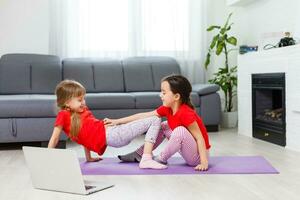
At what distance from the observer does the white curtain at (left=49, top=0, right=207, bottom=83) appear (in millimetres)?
5328

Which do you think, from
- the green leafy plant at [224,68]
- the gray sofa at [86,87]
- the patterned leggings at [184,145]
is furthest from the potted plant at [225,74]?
the patterned leggings at [184,145]

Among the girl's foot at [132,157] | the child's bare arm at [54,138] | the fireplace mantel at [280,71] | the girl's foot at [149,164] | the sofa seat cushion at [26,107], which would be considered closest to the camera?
the child's bare arm at [54,138]

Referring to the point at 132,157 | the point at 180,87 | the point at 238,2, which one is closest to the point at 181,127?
the point at 180,87

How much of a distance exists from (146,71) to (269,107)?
1.49 meters

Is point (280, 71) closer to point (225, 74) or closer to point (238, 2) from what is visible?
point (238, 2)

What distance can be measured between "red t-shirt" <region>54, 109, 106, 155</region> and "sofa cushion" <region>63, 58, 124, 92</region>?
2.14 meters

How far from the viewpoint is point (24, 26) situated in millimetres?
5305

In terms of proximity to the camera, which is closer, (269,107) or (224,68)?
(269,107)

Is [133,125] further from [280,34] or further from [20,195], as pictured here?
[280,34]

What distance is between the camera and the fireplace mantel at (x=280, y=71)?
3.55 meters

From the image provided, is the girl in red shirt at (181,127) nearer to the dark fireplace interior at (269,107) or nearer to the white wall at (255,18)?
the dark fireplace interior at (269,107)

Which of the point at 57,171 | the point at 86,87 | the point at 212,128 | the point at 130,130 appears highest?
the point at 86,87

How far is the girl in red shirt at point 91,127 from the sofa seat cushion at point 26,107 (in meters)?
1.00

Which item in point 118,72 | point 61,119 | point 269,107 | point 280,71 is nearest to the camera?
point 61,119
